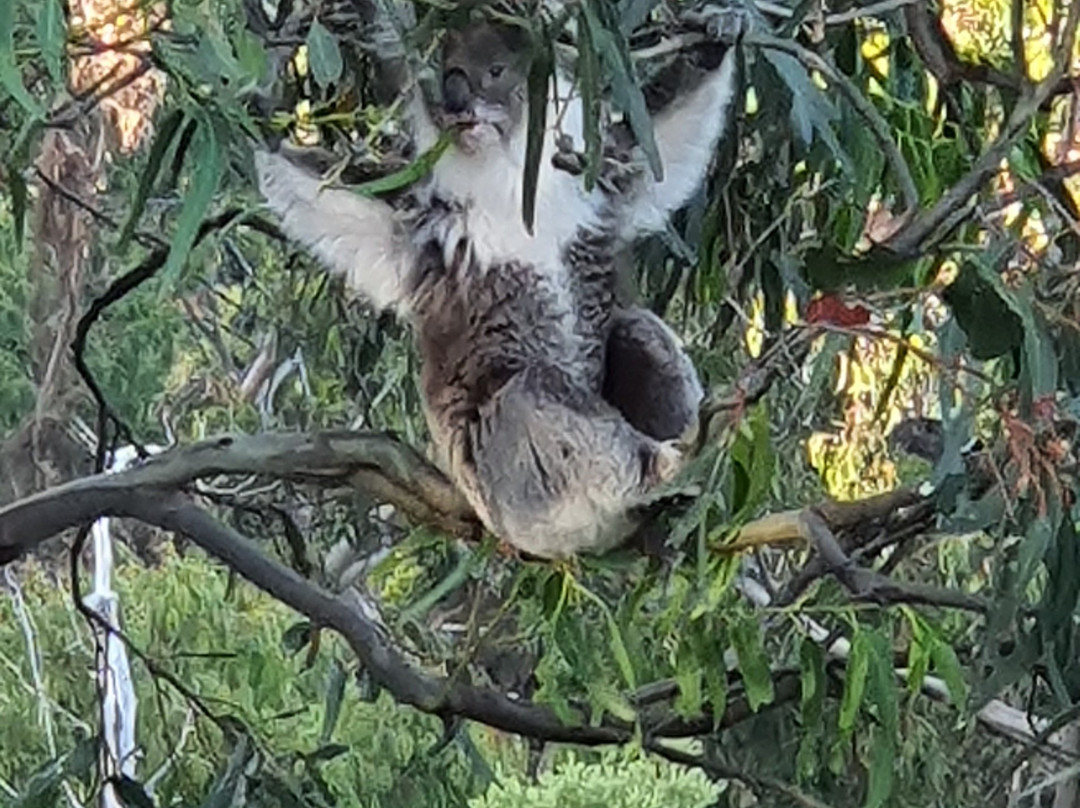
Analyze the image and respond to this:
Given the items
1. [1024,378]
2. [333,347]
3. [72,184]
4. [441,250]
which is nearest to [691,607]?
[1024,378]

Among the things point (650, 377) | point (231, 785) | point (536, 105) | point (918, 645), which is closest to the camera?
point (536, 105)

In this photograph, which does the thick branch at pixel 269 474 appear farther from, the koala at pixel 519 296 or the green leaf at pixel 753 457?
the green leaf at pixel 753 457

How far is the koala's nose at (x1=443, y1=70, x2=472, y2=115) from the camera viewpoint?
75.2 inches

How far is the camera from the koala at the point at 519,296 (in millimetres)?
1906

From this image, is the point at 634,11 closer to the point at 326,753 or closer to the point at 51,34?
the point at 51,34

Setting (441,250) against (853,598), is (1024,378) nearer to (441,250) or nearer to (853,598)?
(853,598)

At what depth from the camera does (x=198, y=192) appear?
1.11 m

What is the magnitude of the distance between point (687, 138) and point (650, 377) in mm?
243

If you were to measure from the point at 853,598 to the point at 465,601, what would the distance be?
2712mm

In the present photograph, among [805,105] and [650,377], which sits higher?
[805,105]

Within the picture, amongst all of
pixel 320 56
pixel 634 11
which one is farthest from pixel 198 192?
pixel 634 11

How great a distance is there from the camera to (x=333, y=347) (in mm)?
2354

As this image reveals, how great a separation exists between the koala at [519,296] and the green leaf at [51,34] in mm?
918

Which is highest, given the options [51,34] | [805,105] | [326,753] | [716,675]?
[51,34]
